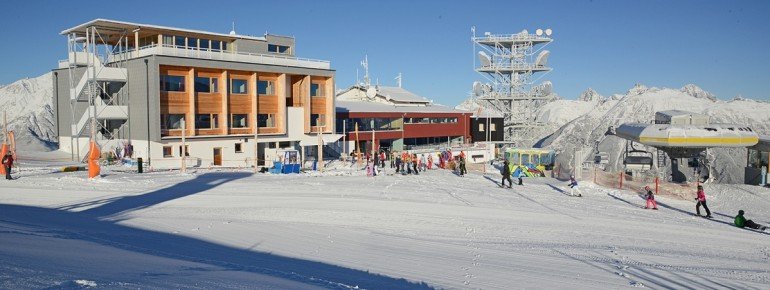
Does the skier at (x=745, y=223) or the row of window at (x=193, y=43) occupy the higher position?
the row of window at (x=193, y=43)

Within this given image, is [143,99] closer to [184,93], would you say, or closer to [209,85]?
[184,93]

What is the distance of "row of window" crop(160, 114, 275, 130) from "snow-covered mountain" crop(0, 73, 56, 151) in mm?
51901

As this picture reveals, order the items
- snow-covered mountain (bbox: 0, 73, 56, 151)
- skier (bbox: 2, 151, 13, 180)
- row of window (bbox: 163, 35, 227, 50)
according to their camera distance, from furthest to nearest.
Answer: snow-covered mountain (bbox: 0, 73, 56, 151) → row of window (bbox: 163, 35, 227, 50) → skier (bbox: 2, 151, 13, 180)

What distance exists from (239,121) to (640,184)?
Answer: 2618cm

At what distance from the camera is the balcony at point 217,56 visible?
117ft

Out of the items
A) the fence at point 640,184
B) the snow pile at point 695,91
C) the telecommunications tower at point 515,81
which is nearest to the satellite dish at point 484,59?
the telecommunications tower at point 515,81

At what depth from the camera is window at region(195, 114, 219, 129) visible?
37844 millimetres

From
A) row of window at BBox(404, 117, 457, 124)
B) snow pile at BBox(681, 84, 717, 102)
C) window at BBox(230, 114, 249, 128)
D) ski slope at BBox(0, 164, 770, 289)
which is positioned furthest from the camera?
snow pile at BBox(681, 84, 717, 102)

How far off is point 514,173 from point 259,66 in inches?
750

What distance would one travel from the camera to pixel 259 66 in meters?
40.5

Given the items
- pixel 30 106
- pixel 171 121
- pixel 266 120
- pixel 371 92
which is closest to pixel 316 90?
pixel 266 120

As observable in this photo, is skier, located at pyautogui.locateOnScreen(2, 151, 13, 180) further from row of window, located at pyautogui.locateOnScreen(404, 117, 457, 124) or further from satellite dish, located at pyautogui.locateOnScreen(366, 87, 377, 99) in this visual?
satellite dish, located at pyautogui.locateOnScreen(366, 87, 377, 99)

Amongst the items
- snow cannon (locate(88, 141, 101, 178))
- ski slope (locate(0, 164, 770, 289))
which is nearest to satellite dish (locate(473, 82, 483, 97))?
ski slope (locate(0, 164, 770, 289))

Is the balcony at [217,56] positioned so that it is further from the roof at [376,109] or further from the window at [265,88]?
the roof at [376,109]
